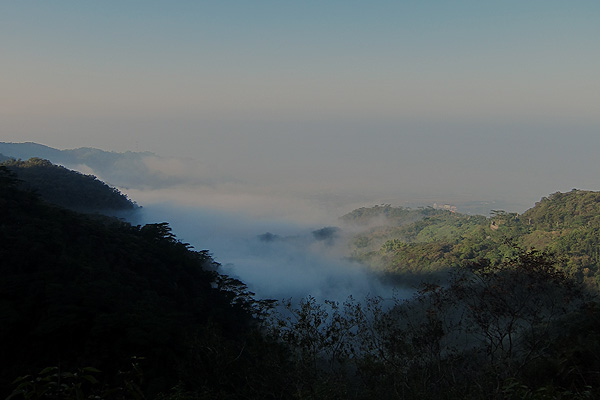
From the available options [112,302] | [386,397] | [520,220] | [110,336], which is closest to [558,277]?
[386,397]

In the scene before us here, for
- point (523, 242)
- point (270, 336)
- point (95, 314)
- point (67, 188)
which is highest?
point (67, 188)

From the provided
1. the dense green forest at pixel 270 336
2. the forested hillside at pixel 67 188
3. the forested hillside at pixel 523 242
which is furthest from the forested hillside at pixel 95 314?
the forested hillside at pixel 523 242

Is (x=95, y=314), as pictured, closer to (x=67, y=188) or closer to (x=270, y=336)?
(x=270, y=336)

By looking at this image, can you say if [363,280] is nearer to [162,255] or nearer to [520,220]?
[520,220]

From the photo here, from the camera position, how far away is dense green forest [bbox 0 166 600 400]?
819cm

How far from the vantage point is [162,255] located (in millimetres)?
26125

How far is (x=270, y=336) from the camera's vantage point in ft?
34.1

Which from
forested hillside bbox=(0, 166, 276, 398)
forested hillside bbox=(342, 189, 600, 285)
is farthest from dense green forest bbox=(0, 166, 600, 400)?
forested hillside bbox=(342, 189, 600, 285)

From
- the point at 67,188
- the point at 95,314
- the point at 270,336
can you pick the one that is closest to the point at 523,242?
the point at 67,188

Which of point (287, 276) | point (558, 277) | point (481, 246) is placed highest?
point (558, 277)

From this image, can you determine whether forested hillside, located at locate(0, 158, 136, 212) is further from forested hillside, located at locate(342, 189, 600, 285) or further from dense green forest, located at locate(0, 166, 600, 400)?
forested hillside, located at locate(342, 189, 600, 285)

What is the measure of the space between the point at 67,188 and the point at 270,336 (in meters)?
53.8

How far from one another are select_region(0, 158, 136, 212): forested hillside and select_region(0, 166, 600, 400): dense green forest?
31760 mm

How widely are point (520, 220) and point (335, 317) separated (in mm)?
81009
